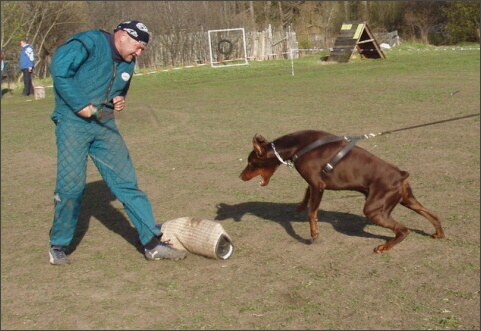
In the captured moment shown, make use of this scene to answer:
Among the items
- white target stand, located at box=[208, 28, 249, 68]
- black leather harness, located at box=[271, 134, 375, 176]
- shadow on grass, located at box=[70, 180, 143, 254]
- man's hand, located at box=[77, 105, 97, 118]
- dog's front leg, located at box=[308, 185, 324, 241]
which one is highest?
man's hand, located at box=[77, 105, 97, 118]

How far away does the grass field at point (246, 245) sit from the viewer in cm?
443

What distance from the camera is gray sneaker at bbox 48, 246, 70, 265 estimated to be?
18.0 ft

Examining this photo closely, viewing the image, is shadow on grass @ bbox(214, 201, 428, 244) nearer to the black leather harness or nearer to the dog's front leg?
the dog's front leg

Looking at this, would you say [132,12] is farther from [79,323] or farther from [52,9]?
[79,323]

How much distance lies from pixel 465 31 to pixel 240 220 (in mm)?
34463

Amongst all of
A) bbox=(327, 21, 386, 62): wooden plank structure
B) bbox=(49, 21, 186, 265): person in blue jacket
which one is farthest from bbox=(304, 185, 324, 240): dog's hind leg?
bbox=(327, 21, 386, 62): wooden plank structure

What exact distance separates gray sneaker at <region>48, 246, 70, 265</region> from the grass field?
10 centimetres

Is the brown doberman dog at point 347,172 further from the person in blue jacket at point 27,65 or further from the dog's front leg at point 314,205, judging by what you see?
the person in blue jacket at point 27,65

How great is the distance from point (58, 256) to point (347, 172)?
258 cm

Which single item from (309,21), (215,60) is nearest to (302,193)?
(215,60)

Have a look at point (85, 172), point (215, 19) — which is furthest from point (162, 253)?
point (215, 19)

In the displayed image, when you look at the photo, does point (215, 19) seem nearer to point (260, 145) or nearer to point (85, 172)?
point (260, 145)

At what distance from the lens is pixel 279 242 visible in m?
5.87

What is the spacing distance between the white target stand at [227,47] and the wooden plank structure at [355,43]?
5.91 meters
